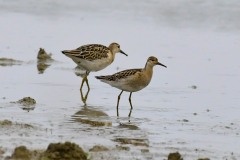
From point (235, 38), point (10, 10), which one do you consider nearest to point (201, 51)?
point (235, 38)

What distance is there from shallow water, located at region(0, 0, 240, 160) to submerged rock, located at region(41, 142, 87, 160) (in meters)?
0.50

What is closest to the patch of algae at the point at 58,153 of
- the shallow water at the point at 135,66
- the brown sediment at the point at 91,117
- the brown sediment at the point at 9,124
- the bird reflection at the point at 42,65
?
the shallow water at the point at 135,66

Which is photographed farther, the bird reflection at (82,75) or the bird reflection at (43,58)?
the bird reflection at (43,58)

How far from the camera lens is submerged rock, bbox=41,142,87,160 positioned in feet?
25.5

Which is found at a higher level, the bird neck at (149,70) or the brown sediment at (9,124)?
the bird neck at (149,70)

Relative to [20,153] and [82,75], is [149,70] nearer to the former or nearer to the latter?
[82,75]

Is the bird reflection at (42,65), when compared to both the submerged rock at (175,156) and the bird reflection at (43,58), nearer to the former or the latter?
the bird reflection at (43,58)

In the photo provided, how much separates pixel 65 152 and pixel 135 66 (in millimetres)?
7171

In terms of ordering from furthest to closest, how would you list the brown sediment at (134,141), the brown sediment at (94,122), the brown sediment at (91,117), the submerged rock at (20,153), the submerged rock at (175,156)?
1. the brown sediment at (91,117)
2. the brown sediment at (94,122)
3. the brown sediment at (134,141)
4. the submerged rock at (175,156)
5. the submerged rock at (20,153)

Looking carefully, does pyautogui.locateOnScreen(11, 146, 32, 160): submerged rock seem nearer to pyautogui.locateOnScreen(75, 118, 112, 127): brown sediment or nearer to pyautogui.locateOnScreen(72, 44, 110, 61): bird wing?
pyautogui.locateOnScreen(75, 118, 112, 127): brown sediment

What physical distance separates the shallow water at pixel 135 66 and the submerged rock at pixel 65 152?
0.50m

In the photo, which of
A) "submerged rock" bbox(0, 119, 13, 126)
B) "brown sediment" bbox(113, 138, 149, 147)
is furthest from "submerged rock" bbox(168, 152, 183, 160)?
"submerged rock" bbox(0, 119, 13, 126)

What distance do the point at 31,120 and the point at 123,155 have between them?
2163 millimetres

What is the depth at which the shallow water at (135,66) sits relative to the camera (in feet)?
30.5
